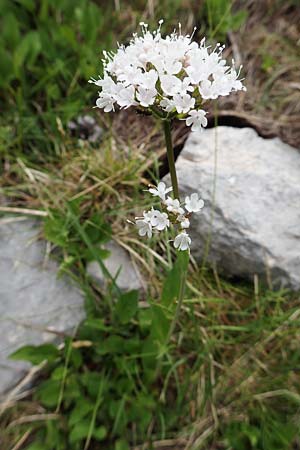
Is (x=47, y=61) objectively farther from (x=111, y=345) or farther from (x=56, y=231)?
(x=111, y=345)

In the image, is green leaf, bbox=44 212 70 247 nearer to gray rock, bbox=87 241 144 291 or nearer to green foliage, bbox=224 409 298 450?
gray rock, bbox=87 241 144 291

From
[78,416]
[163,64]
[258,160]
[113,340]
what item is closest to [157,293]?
[113,340]

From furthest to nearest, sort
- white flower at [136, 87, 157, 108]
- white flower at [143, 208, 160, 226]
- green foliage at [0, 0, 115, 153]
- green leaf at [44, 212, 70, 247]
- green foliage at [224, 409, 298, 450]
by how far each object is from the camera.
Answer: green foliage at [0, 0, 115, 153], green leaf at [44, 212, 70, 247], green foliage at [224, 409, 298, 450], white flower at [143, 208, 160, 226], white flower at [136, 87, 157, 108]

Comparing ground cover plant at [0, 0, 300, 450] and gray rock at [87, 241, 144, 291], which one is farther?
gray rock at [87, 241, 144, 291]

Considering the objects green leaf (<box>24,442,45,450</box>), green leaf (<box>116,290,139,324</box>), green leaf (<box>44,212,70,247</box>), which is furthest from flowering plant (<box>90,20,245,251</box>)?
green leaf (<box>24,442,45,450</box>)

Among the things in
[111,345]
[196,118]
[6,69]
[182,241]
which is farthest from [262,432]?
[6,69]

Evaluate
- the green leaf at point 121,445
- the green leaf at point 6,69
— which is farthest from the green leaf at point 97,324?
the green leaf at point 6,69

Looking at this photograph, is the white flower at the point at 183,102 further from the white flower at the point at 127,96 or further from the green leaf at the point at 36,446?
the green leaf at the point at 36,446
